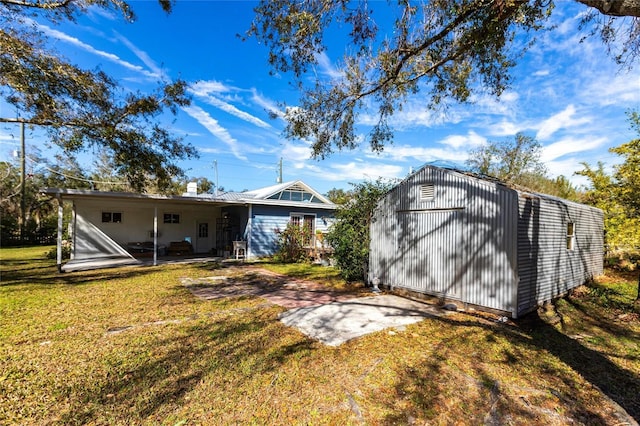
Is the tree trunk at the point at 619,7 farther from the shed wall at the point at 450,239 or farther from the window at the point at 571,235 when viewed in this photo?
the window at the point at 571,235

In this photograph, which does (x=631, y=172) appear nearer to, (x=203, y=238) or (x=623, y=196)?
(x=623, y=196)

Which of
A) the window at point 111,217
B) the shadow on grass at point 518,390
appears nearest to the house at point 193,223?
the window at point 111,217

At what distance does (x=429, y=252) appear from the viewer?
20.9ft

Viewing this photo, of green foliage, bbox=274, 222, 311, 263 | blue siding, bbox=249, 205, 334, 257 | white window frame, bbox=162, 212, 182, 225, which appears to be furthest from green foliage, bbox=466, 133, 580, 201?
white window frame, bbox=162, 212, 182, 225

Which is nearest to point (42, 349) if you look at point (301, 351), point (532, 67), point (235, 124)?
point (301, 351)

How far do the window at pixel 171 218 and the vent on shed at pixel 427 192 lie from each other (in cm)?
1315

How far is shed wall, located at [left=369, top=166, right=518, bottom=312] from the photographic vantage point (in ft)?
17.0

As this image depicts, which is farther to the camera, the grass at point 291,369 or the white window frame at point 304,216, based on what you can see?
the white window frame at point 304,216

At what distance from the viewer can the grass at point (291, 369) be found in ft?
8.41

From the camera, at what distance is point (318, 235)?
13.1 m

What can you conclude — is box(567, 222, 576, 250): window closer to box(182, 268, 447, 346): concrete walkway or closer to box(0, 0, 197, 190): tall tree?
box(182, 268, 447, 346): concrete walkway

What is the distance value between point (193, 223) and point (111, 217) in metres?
3.68

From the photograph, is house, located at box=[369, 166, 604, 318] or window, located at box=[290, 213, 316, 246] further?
window, located at box=[290, 213, 316, 246]

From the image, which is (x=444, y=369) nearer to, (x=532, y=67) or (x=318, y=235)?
(x=532, y=67)
